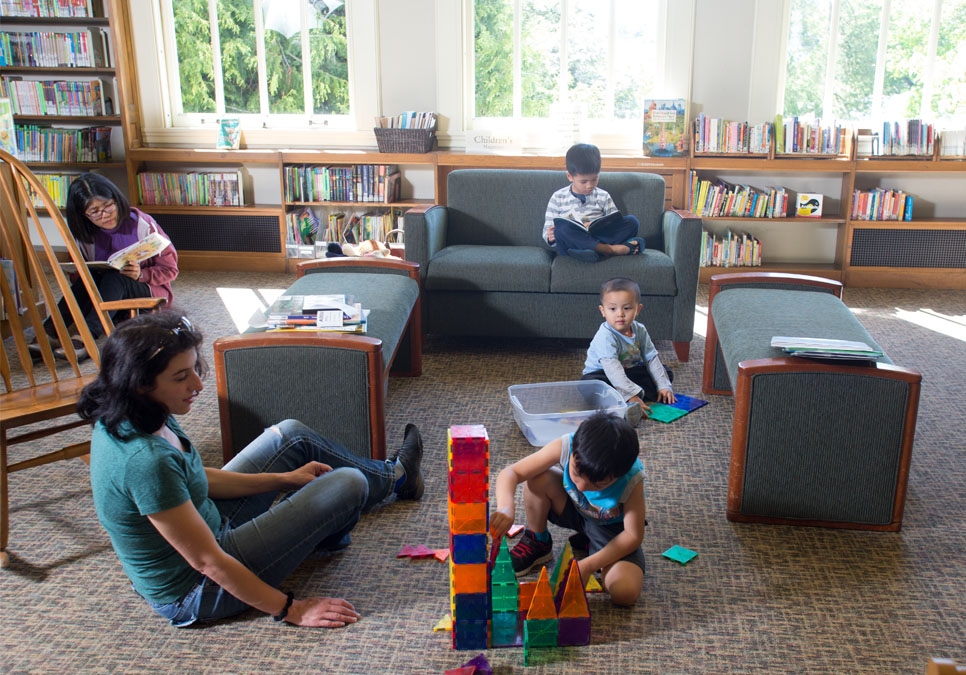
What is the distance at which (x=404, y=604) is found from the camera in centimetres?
208

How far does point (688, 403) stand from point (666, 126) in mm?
2353

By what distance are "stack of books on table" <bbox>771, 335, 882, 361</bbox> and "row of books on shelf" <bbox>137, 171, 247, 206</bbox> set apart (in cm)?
404

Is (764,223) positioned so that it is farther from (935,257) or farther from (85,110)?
(85,110)

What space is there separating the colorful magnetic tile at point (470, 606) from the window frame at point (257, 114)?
4173mm

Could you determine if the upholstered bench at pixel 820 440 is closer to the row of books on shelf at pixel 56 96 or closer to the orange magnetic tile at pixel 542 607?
the orange magnetic tile at pixel 542 607

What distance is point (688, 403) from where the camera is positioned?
332 cm

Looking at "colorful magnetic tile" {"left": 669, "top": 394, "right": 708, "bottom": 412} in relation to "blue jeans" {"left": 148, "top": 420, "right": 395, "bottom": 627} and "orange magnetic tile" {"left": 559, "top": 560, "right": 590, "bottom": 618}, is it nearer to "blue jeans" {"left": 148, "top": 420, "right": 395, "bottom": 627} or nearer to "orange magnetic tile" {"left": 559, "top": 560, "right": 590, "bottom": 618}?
"blue jeans" {"left": 148, "top": 420, "right": 395, "bottom": 627}

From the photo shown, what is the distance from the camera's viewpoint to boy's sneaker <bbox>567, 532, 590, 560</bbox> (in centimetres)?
227

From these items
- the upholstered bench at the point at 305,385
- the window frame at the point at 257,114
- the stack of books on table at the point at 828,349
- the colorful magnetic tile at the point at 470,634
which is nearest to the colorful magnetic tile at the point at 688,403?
the stack of books on table at the point at 828,349

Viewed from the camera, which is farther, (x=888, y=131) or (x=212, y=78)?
(x=212, y=78)

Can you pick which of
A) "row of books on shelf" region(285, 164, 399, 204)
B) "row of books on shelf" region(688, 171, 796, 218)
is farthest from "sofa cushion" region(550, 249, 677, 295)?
"row of books on shelf" region(285, 164, 399, 204)

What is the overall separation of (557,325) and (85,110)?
3554mm

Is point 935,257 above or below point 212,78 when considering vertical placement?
below

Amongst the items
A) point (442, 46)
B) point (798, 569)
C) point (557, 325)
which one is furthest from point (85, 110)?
point (798, 569)
